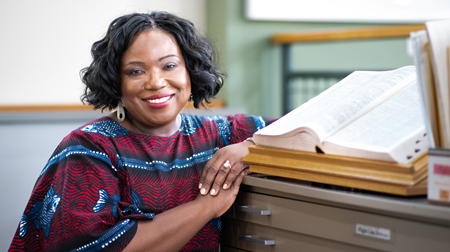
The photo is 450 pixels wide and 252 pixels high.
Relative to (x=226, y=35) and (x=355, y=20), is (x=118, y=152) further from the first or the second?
(x=355, y=20)

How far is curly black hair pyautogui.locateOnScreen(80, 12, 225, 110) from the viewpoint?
1292mm

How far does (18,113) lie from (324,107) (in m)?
1.75

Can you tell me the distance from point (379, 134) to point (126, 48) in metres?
0.71

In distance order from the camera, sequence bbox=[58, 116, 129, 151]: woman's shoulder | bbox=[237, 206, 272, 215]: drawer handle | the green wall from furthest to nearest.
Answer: the green wall, bbox=[58, 116, 129, 151]: woman's shoulder, bbox=[237, 206, 272, 215]: drawer handle

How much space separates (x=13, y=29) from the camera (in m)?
2.59

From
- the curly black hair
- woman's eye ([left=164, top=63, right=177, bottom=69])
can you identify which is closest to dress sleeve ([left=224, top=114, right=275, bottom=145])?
the curly black hair

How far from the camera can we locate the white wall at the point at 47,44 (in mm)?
2584

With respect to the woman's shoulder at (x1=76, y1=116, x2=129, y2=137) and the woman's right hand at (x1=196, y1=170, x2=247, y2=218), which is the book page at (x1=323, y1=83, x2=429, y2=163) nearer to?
the woman's right hand at (x1=196, y1=170, x2=247, y2=218)

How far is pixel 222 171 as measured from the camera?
109 cm

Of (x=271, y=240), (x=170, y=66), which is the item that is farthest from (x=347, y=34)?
(x=271, y=240)

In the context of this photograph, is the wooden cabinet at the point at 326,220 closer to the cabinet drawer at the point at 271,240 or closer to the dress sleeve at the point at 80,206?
the cabinet drawer at the point at 271,240

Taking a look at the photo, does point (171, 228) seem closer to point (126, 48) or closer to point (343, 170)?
point (343, 170)

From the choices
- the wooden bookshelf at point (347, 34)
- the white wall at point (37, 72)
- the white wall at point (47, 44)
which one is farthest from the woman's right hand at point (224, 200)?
the wooden bookshelf at point (347, 34)

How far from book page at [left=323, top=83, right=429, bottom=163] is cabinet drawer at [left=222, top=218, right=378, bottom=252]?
17 centimetres
